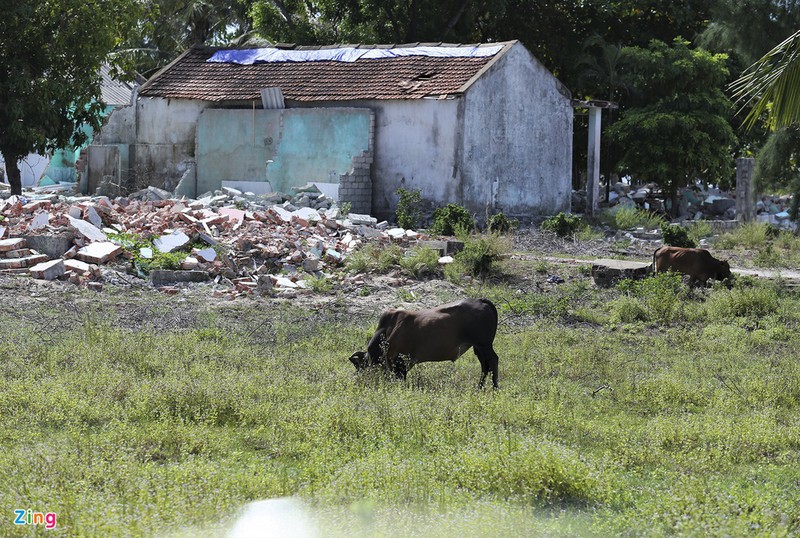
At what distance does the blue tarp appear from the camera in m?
27.2

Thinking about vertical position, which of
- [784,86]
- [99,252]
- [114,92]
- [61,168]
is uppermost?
[114,92]

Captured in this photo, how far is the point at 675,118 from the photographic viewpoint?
102 feet

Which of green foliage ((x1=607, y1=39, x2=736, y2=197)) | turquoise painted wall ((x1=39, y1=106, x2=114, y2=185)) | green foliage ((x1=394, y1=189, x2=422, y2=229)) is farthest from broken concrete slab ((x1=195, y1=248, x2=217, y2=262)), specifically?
turquoise painted wall ((x1=39, y1=106, x2=114, y2=185))

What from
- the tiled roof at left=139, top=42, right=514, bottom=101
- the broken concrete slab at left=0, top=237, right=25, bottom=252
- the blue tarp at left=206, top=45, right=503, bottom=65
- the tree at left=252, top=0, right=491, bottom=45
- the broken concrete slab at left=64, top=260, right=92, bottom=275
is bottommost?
the broken concrete slab at left=64, top=260, right=92, bottom=275

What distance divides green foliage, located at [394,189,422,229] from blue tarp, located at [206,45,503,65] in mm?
4387

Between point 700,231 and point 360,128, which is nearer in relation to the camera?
point 700,231

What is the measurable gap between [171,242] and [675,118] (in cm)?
1874

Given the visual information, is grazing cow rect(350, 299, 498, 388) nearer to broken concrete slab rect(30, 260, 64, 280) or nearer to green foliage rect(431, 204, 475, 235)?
broken concrete slab rect(30, 260, 64, 280)

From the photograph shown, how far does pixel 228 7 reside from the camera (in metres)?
41.4

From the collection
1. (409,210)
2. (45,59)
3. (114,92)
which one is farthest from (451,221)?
(114,92)

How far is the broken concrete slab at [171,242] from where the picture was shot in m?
18.0

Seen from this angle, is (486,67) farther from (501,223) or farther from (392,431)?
(392,431)

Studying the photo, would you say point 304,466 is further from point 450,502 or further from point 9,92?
point 9,92

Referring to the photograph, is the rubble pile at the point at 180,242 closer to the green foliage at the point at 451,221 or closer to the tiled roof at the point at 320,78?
the green foliage at the point at 451,221
